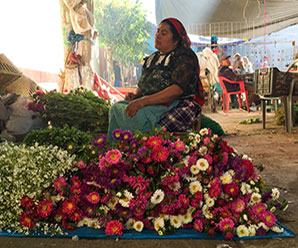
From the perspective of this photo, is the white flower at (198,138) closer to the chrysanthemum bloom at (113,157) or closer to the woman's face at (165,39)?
the chrysanthemum bloom at (113,157)

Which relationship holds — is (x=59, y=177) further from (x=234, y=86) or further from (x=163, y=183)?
(x=234, y=86)

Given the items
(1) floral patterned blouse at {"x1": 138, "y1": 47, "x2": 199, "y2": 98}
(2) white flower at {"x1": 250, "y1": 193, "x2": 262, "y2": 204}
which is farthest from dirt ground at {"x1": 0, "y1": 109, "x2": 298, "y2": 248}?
(1) floral patterned blouse at {"x1": 138, "y1": 47, "x2": 199, "y2": 98}

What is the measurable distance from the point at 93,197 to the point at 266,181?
1.68 meters

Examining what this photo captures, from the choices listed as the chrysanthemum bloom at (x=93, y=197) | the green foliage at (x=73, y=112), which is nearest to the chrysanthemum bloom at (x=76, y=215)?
the chrysanthemum bloom at (x=93, y=197)

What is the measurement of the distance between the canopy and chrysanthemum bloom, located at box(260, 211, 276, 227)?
12616 millimetres

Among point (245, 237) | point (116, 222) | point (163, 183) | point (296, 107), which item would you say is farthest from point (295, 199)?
point (296, 107)

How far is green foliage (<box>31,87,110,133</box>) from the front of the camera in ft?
14.6

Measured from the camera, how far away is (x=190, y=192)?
1.75 metres

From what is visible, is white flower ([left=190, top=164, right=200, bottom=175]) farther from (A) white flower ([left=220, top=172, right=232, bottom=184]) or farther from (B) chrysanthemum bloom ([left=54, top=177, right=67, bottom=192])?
(B) chrysanthemum bloom ([left=54, top=177, right=67, bottom=192])

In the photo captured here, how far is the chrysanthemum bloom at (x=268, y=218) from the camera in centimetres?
163

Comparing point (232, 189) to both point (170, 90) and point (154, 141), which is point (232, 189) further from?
point (170, 90)

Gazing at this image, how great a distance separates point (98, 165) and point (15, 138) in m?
2.65

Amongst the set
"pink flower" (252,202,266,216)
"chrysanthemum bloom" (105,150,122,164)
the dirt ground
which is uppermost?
"chrysanthemum bloom" (105,150,122,164)

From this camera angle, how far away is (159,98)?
2447 millimetres
